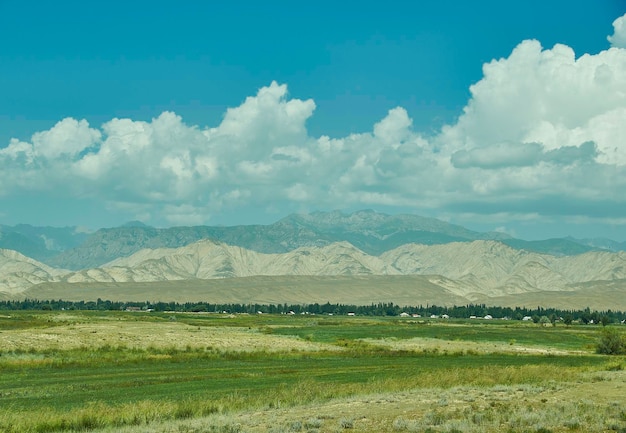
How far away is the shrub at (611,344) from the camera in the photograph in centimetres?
8781

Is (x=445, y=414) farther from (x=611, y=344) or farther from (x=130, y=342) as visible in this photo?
(x=611, y=344)

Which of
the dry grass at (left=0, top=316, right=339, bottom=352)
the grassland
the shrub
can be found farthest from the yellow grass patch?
the shrub

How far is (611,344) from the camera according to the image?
290 ft

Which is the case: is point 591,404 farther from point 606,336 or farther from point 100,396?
point 606,336

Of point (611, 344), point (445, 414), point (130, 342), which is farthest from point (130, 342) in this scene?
point (445, 414)

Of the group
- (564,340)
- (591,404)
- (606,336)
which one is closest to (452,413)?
(591,404)

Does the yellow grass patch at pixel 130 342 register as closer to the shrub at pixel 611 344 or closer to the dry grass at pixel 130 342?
the dry grass at pixel 130 342

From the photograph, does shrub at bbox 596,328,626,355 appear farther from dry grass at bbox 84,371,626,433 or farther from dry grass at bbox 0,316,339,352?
dry grass at bbox 84,371,626,433

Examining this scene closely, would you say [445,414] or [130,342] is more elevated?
[445,414]

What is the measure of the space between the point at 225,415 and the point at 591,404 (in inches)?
652

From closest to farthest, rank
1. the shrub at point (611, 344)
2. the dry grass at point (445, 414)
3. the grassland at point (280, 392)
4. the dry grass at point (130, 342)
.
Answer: the dry grass at point (445, 414)
the grassland at point (280, 392)
the dry grass at point (130, 342)
the shrub at point (611, 344)

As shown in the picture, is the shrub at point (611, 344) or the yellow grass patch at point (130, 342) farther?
the shrub at point (611, 344)

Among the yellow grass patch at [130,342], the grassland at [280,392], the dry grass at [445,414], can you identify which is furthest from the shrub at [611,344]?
the dry grass at [445,414]

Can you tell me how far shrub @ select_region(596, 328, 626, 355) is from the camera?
87.8 meters
